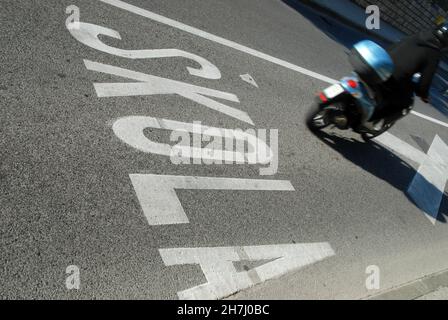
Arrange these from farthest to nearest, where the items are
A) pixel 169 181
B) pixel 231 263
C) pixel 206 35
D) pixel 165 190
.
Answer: pixel 206 35
pixel 169 181
pixel 165 190
pixel 231 263

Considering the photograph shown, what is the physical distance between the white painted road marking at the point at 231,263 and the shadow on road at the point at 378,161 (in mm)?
2575

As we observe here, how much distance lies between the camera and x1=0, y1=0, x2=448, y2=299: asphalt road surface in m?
3.08

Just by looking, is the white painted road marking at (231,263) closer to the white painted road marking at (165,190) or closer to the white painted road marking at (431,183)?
the white painted road marking at (165,190)

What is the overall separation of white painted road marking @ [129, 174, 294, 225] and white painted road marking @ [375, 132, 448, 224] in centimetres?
365

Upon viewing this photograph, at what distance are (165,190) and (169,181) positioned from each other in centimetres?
15

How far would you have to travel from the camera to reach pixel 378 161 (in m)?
6.55

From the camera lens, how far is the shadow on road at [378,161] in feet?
20.2

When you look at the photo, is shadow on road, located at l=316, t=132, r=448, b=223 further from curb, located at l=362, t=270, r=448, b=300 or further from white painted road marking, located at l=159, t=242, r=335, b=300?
white painted road marking, located at l=159, t=242, r=335, b=300

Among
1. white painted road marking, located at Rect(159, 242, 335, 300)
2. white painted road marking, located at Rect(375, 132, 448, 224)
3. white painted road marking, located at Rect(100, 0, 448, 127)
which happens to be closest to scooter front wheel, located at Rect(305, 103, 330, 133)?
white painted road marking, located at Rect(375, 132, 448, 224)

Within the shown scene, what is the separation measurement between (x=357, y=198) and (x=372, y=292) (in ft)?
5.29

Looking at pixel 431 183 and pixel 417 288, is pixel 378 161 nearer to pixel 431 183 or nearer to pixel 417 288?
pixel 431 183

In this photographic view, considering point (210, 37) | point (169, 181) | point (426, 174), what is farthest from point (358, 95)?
point (169, 181)

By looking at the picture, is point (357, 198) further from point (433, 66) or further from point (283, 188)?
point (433, 66)

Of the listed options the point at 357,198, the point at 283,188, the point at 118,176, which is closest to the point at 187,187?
the point at 118,176
